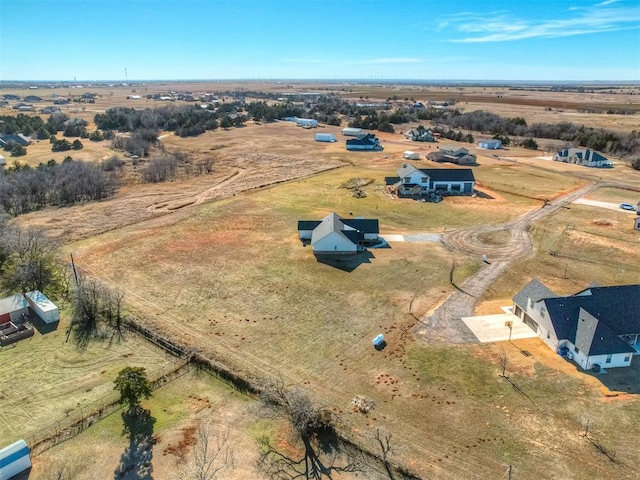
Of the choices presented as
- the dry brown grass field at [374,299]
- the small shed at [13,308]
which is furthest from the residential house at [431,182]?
the small shed at [13,308]

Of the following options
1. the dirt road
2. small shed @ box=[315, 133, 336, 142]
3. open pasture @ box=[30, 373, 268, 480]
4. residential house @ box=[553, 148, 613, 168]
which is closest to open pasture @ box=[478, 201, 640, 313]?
the dirt road

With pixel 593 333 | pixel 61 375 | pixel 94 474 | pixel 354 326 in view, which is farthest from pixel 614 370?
pixel 61 375

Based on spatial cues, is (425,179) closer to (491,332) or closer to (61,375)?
(491,332)

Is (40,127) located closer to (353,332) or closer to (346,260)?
(346,260)

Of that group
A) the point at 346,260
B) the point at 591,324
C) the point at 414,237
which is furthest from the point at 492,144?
the point at 591,324

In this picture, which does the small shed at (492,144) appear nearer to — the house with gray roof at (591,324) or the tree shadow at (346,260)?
the tree shadow at (346,260)

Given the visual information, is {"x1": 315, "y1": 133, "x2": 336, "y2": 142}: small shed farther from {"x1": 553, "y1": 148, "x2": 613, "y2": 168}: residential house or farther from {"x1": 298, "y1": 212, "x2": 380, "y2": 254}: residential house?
{"x1": 298, "y1": 212, "x2": 380, "y2": 254}: residential house
